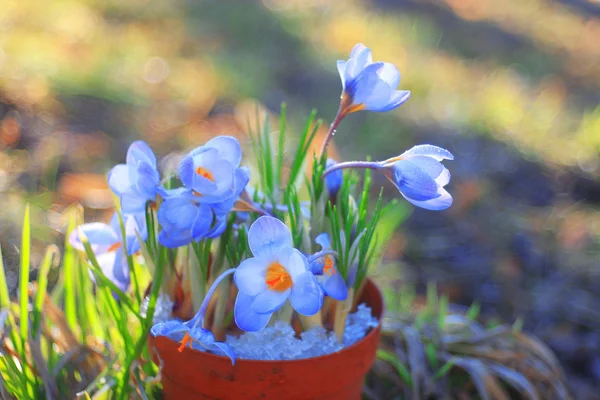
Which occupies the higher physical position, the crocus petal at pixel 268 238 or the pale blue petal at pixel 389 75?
the pale blue petal at pixel 389 75

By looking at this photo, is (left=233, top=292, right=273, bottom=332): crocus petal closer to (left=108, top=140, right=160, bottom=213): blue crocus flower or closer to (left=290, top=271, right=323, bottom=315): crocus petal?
(left=290, top=271, right=323, bottom=315): crocus petal

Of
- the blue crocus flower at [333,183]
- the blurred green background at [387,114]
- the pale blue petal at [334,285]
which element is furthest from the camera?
the blurred green background at [387,114]

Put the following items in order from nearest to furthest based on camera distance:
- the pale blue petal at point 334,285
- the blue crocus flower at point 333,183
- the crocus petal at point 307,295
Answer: the crocus petal at point 307,295
the pale blue petal at point 334,285
the blue crocus flower at point 333,183

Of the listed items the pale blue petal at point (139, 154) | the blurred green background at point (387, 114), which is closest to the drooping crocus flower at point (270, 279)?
the pale blue petal at point (139, 154)

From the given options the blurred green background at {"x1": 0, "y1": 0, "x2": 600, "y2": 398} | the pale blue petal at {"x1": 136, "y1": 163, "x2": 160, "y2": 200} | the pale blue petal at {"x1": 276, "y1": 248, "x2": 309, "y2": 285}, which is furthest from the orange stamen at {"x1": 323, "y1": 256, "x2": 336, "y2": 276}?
the blurred green background at {"x1": 0, "y1": 0, "x2": 600, "y2": 398}

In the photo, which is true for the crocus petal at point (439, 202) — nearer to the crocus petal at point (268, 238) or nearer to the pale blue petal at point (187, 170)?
the crocus petal at point (268, 238)

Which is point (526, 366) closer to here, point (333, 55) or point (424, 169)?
point (424, 169)

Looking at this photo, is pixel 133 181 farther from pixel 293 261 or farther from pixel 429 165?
pixel 429 165
